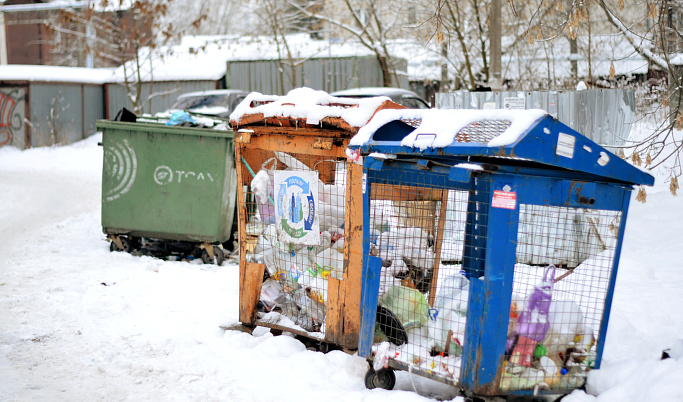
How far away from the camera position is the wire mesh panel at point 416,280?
3338mm

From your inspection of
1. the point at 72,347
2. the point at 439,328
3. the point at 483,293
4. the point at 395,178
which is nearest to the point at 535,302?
the point at 483,293

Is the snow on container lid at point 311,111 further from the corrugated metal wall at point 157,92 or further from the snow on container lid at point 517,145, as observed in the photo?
the corrugated metal wall at point 157,92

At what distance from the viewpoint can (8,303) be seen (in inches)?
201

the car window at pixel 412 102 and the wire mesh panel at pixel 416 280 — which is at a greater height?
the car window at pixel 412 102

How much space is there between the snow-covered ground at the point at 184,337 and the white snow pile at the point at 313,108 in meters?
1.51

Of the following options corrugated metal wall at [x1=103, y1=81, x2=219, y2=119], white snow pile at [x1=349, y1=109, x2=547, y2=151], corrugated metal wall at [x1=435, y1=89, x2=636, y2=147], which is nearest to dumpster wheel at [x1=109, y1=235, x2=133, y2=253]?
white snow pile at [x1=349, y1=109, x2=547, y2=151]

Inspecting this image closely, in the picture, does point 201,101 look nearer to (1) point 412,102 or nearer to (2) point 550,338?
(1) point 412,102

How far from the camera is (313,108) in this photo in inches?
158

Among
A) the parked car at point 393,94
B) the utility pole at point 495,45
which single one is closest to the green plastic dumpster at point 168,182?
the utility pole at point 495,45

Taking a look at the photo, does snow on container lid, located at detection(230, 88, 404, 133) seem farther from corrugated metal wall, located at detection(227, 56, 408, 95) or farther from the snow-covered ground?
corrugated metal wall, located at detection(227, 56, 408, 95)

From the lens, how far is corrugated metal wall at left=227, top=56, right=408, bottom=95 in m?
18.7

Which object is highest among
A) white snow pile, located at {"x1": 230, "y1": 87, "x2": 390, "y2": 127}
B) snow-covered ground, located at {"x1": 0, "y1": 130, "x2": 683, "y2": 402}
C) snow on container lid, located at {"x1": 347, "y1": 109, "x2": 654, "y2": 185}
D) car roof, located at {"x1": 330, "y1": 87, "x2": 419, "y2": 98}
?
car roof, located at {"x1": 330, "y1": 87, "x2": 419, "y2": 98}

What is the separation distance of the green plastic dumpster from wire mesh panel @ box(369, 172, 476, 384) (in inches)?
118

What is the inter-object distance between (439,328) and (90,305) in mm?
3129
